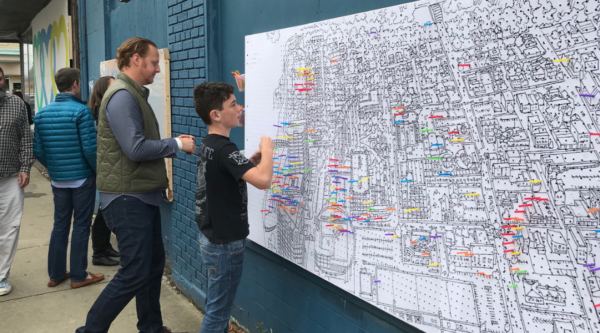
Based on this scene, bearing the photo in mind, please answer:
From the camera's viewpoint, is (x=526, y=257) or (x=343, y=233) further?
(x=343, y=233)

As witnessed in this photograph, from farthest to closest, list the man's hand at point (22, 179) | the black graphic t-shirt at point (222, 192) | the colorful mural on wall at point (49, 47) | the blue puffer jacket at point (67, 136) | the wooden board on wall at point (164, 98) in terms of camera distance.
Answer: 1. the colorful mural on wall at point (49, 47)
2. the wooden board on wall at point (164, 98)
3. the man's hand at point (22, 179)
4. the blue puffer jacket at point (67, 136)
5. the black graphic t-shirt at point (222, 192)

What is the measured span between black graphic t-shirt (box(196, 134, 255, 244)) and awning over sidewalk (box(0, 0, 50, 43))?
11.4 metres

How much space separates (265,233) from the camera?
3.33m

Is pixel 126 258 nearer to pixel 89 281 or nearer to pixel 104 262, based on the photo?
pixel 89 281

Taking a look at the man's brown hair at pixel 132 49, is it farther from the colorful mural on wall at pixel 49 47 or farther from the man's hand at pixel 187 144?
the colorful mural on wall at pixel 49 47

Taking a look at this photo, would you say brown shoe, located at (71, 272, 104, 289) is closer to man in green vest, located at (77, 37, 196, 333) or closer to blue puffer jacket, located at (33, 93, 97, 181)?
blue puffer jacket, located at (33, 93, 97, 181)

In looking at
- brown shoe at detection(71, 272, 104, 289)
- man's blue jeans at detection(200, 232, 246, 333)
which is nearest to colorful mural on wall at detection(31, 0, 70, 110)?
brown shoe at detection(71, 272, 104, 289)

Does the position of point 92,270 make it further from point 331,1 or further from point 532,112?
point 532,112

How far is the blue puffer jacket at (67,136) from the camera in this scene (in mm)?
4406

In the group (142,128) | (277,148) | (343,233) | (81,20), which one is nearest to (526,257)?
(343,233)

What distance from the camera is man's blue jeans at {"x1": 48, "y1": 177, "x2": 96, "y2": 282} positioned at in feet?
15.0

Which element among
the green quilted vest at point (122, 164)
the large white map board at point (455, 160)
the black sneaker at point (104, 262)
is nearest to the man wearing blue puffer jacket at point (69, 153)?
the black sneaker at point (104, 262)

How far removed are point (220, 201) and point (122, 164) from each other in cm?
86

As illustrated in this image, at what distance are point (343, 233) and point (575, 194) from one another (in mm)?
1228
